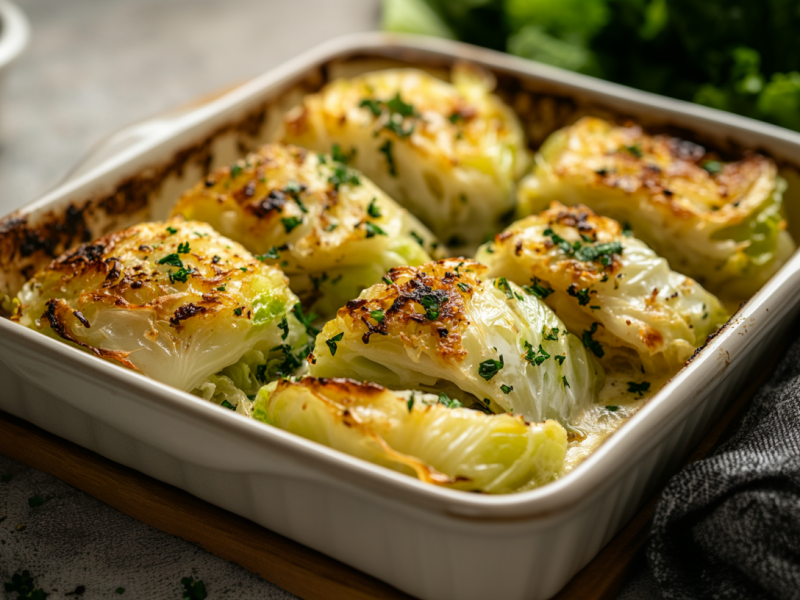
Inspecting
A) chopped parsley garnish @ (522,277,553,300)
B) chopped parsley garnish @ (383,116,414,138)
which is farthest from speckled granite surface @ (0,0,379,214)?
chopped parsley garnish @ (522,277,553,300)

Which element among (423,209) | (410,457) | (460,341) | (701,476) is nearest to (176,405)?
(410,457)

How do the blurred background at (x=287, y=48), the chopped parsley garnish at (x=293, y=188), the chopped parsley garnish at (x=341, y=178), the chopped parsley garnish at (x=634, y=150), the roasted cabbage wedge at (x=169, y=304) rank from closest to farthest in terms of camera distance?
the roasted cabbage wedge at (x=169, y=304)
the chopped parsley garnish at (x=293, y=188)
the chopped parsley garnish at (x=341, y=178)
the chopped parsley garnish at (x=634, y=150)
the blurred background at (x=287, y=48)

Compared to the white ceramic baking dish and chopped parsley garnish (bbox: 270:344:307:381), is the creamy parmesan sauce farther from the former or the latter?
chopped parsley garnish (bbox: 270:344:307:381)

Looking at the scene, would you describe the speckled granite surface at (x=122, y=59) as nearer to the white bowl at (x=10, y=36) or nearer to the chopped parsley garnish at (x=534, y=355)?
the white bowl at (x=10, y=36)

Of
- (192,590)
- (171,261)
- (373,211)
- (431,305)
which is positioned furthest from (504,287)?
(192,590)

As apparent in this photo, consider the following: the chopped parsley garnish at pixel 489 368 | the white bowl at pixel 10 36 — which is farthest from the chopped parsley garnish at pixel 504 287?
the white bowl at pixel 10 36

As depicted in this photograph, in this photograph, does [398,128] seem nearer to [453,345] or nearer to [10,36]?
[453,345]

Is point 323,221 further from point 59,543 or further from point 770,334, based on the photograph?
point 770,334
